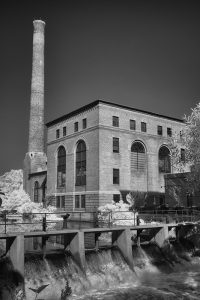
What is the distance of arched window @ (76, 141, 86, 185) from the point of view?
145ft

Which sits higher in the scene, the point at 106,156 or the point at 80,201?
the point at 106,156

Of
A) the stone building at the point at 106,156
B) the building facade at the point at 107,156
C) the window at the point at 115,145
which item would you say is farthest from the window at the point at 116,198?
the window at the point at 115,145

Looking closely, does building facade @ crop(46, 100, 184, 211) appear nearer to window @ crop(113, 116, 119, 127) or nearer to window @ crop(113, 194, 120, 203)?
window @ crop(113, 116, 119, 127)

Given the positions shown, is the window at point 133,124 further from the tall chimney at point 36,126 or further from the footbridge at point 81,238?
the tall chimney at point 36,126

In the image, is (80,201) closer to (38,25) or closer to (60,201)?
→ (60,201)

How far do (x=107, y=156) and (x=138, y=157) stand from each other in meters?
5.56

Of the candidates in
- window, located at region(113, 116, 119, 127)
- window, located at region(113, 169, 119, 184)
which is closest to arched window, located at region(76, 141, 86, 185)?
window, located at region(113, 169, 119, 184)

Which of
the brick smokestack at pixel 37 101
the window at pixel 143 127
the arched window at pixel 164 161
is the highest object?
the brick smokestack at pixel 37 101

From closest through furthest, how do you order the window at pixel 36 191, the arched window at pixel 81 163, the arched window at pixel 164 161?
the arched window at pixel 81 163 < the arched window at pixel 164 161 < the window at pixel 36 191

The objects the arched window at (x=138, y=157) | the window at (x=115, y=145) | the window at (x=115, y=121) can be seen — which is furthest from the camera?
the arched window at (x=138, y=157)

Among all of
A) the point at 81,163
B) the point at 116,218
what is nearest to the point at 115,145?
the point at 81,163

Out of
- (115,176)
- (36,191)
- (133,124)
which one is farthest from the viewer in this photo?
(36,191)

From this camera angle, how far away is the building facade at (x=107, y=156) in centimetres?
4169

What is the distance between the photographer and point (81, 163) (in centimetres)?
4478
